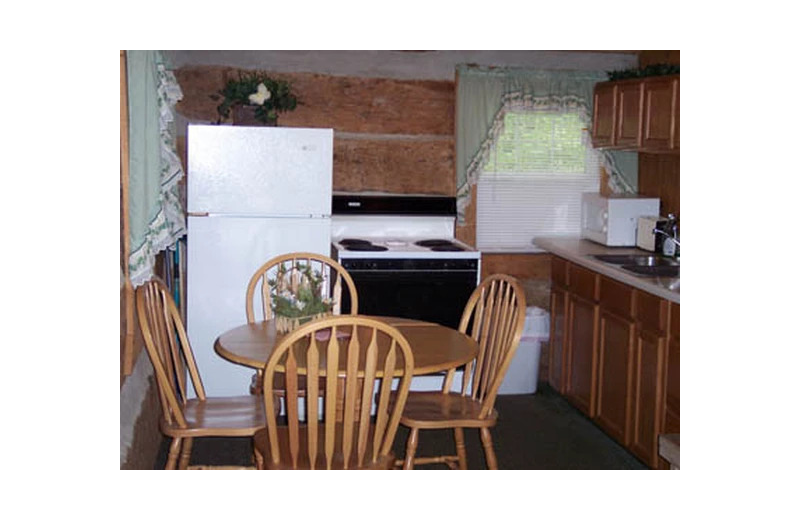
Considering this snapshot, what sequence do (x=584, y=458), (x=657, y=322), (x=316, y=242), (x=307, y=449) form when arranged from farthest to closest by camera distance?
(x=316, y=242) → (x=584, y=458) → (x=657, y=322) → (x=307, y=449)

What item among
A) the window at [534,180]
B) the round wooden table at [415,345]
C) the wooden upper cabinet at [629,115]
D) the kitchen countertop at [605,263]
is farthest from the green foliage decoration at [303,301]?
→ the window at [534,180]

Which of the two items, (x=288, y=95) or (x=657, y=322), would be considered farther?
(x=288, y=95)

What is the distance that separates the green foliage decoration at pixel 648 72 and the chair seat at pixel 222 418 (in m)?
2.56

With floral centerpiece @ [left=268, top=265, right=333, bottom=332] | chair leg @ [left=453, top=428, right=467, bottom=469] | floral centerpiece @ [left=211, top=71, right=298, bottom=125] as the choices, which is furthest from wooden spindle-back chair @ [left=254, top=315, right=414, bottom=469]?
floral centerpiece @ [left=211, top=71, right=298, bottom=125]

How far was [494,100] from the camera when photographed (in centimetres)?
521

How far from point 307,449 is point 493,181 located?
2.94 metres

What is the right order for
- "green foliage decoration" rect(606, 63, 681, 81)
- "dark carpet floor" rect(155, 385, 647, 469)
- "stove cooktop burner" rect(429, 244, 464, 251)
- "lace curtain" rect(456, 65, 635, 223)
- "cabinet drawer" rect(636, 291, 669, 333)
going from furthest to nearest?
"lace curtain" rect(456, 65, 635, 223) → "stove cooktop burner" rect(429, 244, 464, 251) → "green foliage decoration" rect(606, 63, 681, 81) → "dark carpet floor" rect(155, 385, 647, 469) → "cabinet drawer" rect(636, 291, 669, 333)

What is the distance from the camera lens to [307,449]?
8.88 feet

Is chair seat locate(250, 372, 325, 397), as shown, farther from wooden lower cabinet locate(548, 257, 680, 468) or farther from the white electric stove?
wooden lower cabinet locate(548, 257, 680, 468)

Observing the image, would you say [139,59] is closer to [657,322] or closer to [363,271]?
[363,271]

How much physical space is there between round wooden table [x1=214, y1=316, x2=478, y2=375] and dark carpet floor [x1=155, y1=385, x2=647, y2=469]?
0.75m

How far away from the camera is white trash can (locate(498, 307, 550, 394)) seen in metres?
5.08

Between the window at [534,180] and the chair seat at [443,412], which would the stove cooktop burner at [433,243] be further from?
the chair seat at [443,412]
